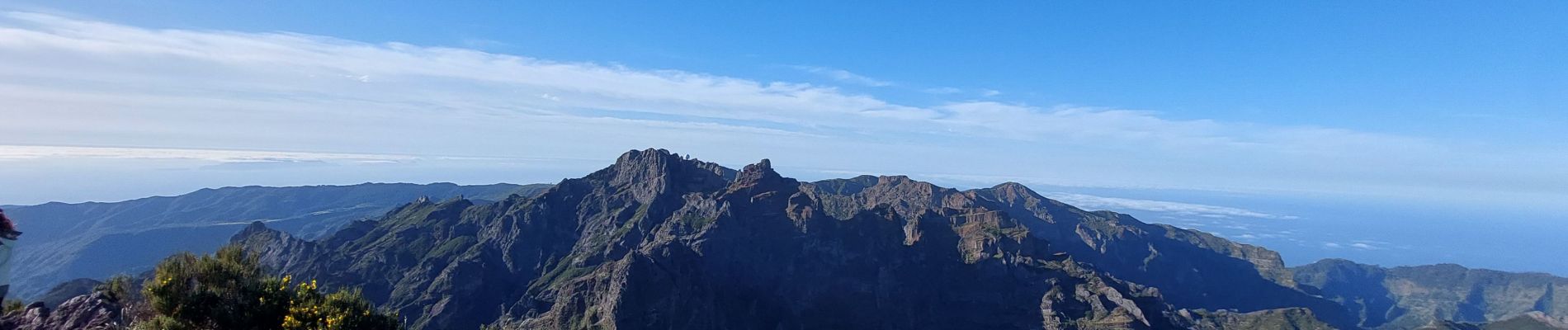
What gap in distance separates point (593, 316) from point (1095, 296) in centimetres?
13933

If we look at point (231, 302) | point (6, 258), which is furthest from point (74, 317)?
point (231, 302)

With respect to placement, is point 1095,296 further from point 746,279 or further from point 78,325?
point 78,325

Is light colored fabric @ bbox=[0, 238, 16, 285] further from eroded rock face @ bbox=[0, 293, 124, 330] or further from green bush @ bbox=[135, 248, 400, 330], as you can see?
green bush @ bbox=[135, 248, 400, 330]

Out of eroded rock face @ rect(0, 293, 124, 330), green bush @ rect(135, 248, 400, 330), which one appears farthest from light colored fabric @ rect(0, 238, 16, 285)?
green bush @ rect(135, 248, 400, 330)

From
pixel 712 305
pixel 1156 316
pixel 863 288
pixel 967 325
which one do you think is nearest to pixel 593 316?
pixel 712 305

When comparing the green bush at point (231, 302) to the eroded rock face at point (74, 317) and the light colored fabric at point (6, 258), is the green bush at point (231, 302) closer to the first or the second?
the eroded rock face at point (74, 317)

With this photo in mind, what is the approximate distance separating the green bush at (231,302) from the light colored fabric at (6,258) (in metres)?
4.44

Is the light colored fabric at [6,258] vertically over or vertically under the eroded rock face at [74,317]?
over

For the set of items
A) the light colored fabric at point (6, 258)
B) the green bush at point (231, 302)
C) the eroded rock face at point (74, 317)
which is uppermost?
the light colored fabric at point (6, 258)

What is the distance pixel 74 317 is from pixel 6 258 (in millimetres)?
3845

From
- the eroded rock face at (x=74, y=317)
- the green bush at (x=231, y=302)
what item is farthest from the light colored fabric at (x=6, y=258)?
the green bush at (x=231, y=302)

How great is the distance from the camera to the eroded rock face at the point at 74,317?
94.3 feet

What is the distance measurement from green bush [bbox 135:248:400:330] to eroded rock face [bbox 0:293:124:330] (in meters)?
2.20

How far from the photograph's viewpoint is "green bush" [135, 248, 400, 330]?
1067 inches
